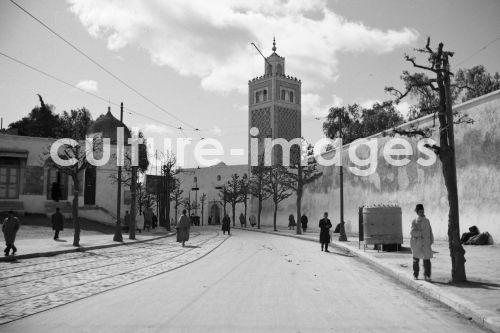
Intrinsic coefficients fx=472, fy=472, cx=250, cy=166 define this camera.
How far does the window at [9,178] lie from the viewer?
119 ft

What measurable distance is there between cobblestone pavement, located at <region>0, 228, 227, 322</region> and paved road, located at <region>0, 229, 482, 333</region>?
0.48m


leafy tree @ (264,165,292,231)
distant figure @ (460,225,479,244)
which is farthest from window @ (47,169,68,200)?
distant figure @ (460,225,479,244)

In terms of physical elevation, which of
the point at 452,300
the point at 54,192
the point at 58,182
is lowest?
the point at 452,300

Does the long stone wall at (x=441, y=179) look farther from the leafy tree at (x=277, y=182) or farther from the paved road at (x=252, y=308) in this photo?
the paved road at (x=252, y=308)

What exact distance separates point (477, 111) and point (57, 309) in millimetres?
19064

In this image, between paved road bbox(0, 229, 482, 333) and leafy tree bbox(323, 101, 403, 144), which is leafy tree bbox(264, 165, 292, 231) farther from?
paved road bbox(0, 229, 482, 333)

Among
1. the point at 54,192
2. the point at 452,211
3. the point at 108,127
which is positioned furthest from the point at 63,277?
the point at 108,127

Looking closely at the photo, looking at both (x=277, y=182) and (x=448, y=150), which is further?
(x=277, y=182)

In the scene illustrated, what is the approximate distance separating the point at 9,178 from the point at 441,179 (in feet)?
102

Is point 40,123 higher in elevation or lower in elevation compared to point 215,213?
higher

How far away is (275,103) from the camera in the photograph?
69.2 m

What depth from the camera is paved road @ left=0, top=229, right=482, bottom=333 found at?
19.9 ft

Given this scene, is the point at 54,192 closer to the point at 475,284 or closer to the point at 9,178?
the point at 9,178

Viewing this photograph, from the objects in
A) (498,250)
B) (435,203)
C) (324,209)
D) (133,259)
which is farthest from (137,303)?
(324,209)
